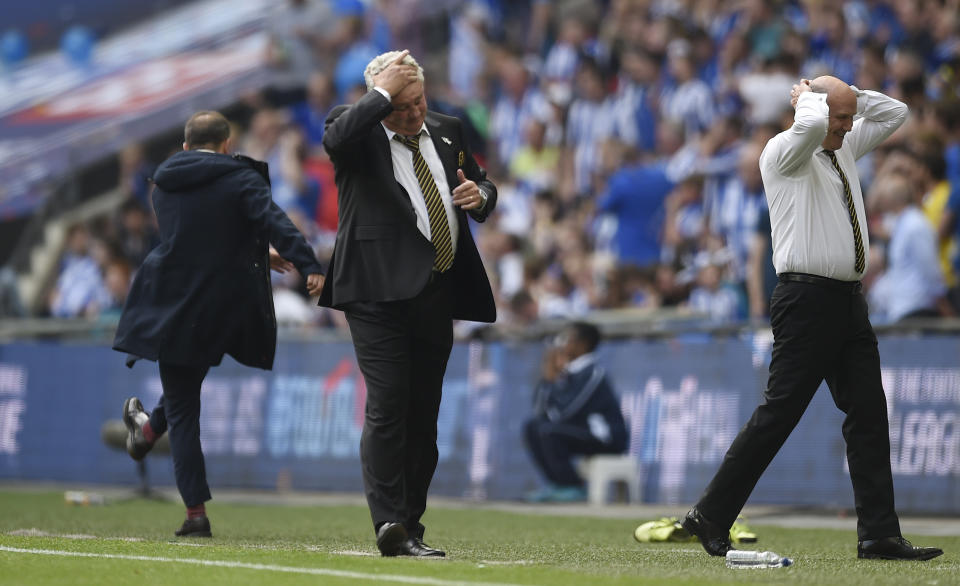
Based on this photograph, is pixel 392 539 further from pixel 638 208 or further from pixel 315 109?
pixel 315 109

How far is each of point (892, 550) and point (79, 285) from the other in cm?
1495

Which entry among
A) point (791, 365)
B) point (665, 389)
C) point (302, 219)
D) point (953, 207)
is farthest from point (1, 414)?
point (791, 365)

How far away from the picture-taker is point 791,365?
24.5ft

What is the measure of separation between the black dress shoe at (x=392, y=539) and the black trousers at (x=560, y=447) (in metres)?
5.93

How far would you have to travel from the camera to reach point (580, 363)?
13.3m

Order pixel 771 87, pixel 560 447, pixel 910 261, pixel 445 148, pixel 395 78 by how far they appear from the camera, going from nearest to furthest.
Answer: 1. pixel 395 78
2. pixel 445 148
3. pixel 910 261
4. pixel 560 447
5. pixel 771 87

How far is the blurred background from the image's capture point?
12.6 m

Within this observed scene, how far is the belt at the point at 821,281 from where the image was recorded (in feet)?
24.3

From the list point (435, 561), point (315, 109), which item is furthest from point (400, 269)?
point (315, 109)

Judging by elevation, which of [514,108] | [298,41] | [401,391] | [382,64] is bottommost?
[401,391]

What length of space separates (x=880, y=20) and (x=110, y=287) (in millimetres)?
8738

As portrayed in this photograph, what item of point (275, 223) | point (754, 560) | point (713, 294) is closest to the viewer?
point (754, 560)

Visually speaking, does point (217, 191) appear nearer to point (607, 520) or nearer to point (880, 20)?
point (607, 520)

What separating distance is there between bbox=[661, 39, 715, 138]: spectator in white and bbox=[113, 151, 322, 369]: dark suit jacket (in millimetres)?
8697
